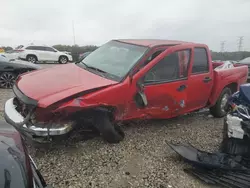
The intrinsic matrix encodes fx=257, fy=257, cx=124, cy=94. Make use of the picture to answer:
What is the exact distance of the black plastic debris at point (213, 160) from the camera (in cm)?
337

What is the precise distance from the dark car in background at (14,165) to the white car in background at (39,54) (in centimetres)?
1929

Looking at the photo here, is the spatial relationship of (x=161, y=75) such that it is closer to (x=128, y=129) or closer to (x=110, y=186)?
(x=128, y=129)

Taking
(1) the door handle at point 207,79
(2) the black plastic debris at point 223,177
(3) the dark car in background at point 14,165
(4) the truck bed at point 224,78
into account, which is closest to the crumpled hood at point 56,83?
(3) the dark car in background at point 14,165

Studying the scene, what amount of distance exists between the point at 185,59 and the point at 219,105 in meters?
1.71

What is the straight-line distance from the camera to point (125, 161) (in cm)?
365

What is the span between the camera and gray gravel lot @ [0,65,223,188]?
318 cm

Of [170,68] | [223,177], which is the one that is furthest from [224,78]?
[223,177]

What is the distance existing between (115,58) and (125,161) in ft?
6.23

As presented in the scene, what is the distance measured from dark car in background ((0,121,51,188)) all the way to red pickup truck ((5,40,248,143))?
1.23 metres

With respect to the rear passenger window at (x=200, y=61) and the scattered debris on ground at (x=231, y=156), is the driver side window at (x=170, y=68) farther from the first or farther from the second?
the scattered debris on ground at (x=231, y=156)

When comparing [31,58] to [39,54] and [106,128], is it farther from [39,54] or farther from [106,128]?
[106,128]

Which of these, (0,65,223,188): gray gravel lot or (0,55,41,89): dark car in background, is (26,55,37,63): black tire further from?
(0,65,223,188): gray gravel lot

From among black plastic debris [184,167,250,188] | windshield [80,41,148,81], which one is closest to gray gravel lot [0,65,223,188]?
black plastic debris [184,167,250,188]

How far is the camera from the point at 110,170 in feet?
11.1
